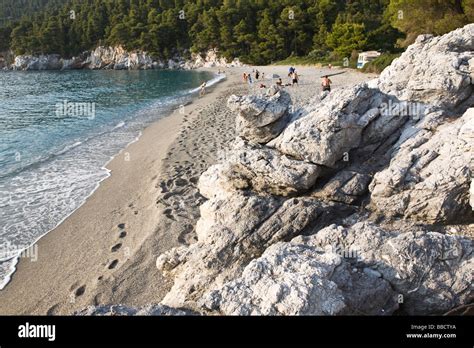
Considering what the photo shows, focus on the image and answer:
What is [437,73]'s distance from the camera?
11086mm

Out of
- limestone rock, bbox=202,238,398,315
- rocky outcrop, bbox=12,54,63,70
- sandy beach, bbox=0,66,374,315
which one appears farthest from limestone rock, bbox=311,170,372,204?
rocky outcrop, bbox=12,54,63,70

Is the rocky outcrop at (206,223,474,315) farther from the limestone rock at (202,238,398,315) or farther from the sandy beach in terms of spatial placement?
the sandy beach

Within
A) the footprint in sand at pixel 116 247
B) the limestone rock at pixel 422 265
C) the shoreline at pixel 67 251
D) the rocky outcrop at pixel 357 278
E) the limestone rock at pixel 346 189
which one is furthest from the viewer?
the footprint in sand at pixel 116 247

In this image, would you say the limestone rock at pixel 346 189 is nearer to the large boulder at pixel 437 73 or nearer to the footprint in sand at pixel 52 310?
the large boulder at pixel 437 73

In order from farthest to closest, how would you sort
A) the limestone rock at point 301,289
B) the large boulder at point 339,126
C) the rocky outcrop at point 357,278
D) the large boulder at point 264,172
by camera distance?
the large boulder at point 339,126 < the large boulder at point 264,172 < the rocky outcrop at point 357,278 < the limestone rock at point 301,289

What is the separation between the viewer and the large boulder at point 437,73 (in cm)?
1080

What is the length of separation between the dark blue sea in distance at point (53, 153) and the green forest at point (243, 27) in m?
29.8

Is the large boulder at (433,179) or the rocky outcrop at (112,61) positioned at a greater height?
the rocky outcrop at (112,61)

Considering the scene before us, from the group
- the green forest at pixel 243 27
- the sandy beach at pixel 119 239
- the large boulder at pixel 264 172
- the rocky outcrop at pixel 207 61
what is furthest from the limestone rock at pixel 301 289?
the rocky outcrop at pixel 207 61

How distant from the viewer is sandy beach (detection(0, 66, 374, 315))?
9.33 meters

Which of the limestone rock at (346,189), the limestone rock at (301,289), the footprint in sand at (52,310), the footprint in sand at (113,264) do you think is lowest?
the footprint in sand at (52,310)
